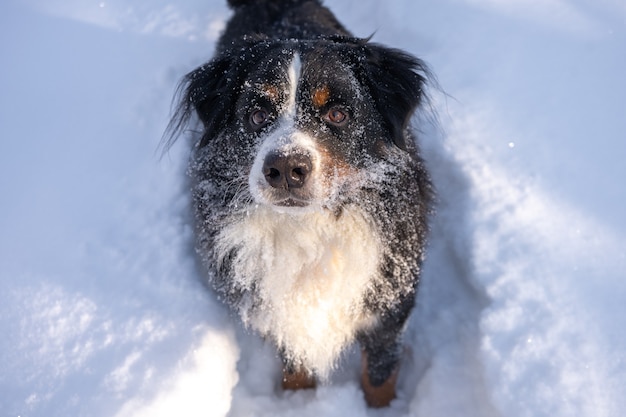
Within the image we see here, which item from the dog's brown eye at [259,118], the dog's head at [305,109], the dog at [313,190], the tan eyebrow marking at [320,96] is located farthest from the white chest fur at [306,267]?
the tan eyebrow marking at [320,96]

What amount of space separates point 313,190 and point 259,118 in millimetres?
434

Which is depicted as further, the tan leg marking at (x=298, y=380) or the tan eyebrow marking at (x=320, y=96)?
the tan leg marking at (x=298, y=380)

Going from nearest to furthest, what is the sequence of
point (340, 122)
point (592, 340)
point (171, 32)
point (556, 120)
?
point (340, 122), point (592, 340), point (556, 120), point (171, 32)

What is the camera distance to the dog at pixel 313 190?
2.05m

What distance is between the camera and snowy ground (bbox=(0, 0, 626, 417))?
2.32 metres

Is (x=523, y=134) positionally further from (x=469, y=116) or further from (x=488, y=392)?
(x=488, y=392)

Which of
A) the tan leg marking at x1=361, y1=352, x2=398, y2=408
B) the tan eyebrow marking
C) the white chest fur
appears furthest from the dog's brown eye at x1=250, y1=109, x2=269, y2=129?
the tan leg marking at x1=361, y1=352, x2=398, y2=408

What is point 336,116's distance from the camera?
2.11 metres

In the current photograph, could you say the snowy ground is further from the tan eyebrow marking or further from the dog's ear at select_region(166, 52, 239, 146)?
the tan eyebrow marking

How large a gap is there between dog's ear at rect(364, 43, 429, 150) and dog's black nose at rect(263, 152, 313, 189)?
1.85 feet

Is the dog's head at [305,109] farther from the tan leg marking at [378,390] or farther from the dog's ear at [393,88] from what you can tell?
the tan leg marking at [378,390]

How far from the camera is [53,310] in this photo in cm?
249

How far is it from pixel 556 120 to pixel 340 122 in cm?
144

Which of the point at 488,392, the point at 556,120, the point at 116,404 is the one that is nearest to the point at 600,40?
the point at 556,120
